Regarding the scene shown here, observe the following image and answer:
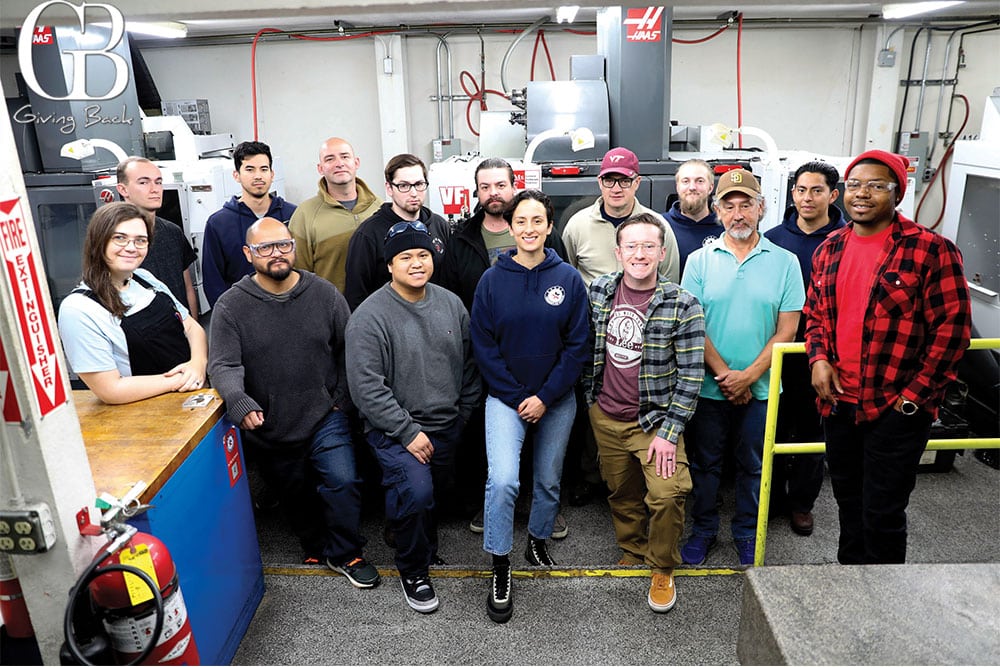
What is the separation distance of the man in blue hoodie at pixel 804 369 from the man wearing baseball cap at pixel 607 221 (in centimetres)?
56

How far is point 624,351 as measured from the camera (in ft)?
9.26

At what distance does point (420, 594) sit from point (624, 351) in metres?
1.26

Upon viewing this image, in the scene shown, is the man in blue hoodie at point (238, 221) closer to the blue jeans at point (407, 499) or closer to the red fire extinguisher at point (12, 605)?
the blue jeans at point (407, 499)

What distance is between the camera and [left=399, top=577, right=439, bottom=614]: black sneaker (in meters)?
2.76

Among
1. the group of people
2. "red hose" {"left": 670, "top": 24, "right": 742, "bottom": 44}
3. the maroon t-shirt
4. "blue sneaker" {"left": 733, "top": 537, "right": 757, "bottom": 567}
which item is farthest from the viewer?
"red hose" {"left": 670, "top": 24, "right": 742, "bottom": 44}

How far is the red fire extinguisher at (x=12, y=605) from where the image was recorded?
1.60 meters

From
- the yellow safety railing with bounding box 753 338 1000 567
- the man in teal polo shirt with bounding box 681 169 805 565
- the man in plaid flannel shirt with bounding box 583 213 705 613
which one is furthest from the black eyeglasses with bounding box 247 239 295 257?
the yellow safety railing with bounding box 753 338 1000 567

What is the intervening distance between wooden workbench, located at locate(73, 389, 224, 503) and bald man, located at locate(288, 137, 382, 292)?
117cm

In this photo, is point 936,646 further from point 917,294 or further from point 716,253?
point 716,253

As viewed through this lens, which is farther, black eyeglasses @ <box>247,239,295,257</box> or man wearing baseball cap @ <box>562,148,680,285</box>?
man wearing baseball cap @ <box>562,148,680,285</box>

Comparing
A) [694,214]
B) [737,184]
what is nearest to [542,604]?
[737,184]

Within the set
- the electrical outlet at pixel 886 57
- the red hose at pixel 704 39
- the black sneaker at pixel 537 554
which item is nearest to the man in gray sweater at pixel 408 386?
the black sneaker at pixel 537 554

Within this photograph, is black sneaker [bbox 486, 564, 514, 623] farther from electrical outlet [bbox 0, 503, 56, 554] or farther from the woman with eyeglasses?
electrical outlet [bbox 0, 503, 56, 554]

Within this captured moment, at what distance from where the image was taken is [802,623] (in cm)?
140
